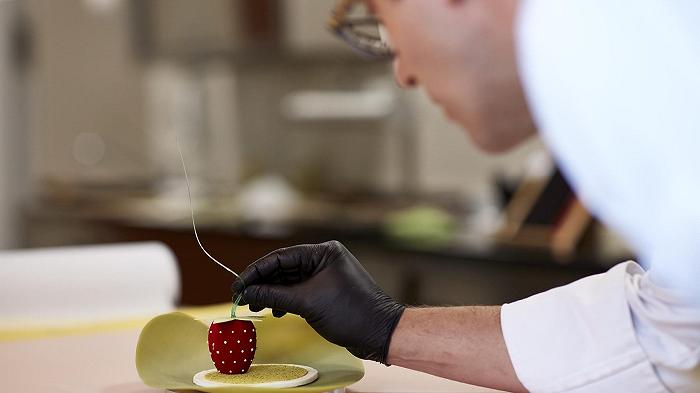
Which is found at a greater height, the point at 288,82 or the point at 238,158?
the point at 288,82

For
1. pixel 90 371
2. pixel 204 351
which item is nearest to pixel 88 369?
pixel 90 371

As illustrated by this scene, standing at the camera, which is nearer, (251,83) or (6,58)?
(251,83)

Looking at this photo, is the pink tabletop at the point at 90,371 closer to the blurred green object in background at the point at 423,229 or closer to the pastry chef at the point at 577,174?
the pastry chef at the point at 577,174

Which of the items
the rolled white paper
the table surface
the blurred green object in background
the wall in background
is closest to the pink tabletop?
the table surface

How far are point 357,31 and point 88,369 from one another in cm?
52

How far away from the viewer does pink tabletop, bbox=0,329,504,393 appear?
1.22 m

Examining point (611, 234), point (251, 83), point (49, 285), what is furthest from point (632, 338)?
point (251, 83)

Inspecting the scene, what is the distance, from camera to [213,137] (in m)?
5.67

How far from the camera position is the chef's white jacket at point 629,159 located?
103 centimetres

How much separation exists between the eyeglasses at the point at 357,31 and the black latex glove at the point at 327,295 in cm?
27

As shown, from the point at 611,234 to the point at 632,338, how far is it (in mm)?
1903

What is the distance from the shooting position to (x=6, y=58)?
5922 millimetres

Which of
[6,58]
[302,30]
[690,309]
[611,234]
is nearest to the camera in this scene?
[690,309]

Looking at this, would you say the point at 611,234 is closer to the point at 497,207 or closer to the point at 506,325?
the point at 497,207
